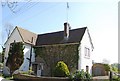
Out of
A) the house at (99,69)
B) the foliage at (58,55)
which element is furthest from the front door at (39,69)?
the house at (99,69)

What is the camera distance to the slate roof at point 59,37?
104 ft

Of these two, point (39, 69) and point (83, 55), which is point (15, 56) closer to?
point (39, 69)

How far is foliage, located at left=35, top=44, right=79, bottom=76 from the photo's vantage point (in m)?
30.5

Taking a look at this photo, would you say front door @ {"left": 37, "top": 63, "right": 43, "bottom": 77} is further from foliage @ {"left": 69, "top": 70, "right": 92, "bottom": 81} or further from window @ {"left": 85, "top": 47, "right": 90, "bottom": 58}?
foliage @ {"left": 69, "top": 70, "right": 92, "bottom": 81}

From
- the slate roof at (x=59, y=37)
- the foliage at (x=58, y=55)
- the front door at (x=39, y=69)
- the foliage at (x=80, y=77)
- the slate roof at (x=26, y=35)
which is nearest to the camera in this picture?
the foliage at (x=80, y=77)

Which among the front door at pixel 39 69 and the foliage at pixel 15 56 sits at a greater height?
the foliage at pixel 15 56

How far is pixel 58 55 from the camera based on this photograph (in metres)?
32.0

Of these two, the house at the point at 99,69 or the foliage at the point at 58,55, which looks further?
the house at the point at 99,69

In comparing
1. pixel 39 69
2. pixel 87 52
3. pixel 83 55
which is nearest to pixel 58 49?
pixel 83 55

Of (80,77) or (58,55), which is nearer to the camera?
(80,77)

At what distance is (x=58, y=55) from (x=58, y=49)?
1.02 m

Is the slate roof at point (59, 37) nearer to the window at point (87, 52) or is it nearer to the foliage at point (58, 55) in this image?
the foliage at point (58, 55)

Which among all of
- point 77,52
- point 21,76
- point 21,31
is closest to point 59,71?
point 21,76

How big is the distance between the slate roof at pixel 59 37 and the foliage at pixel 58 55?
882 millimetres
